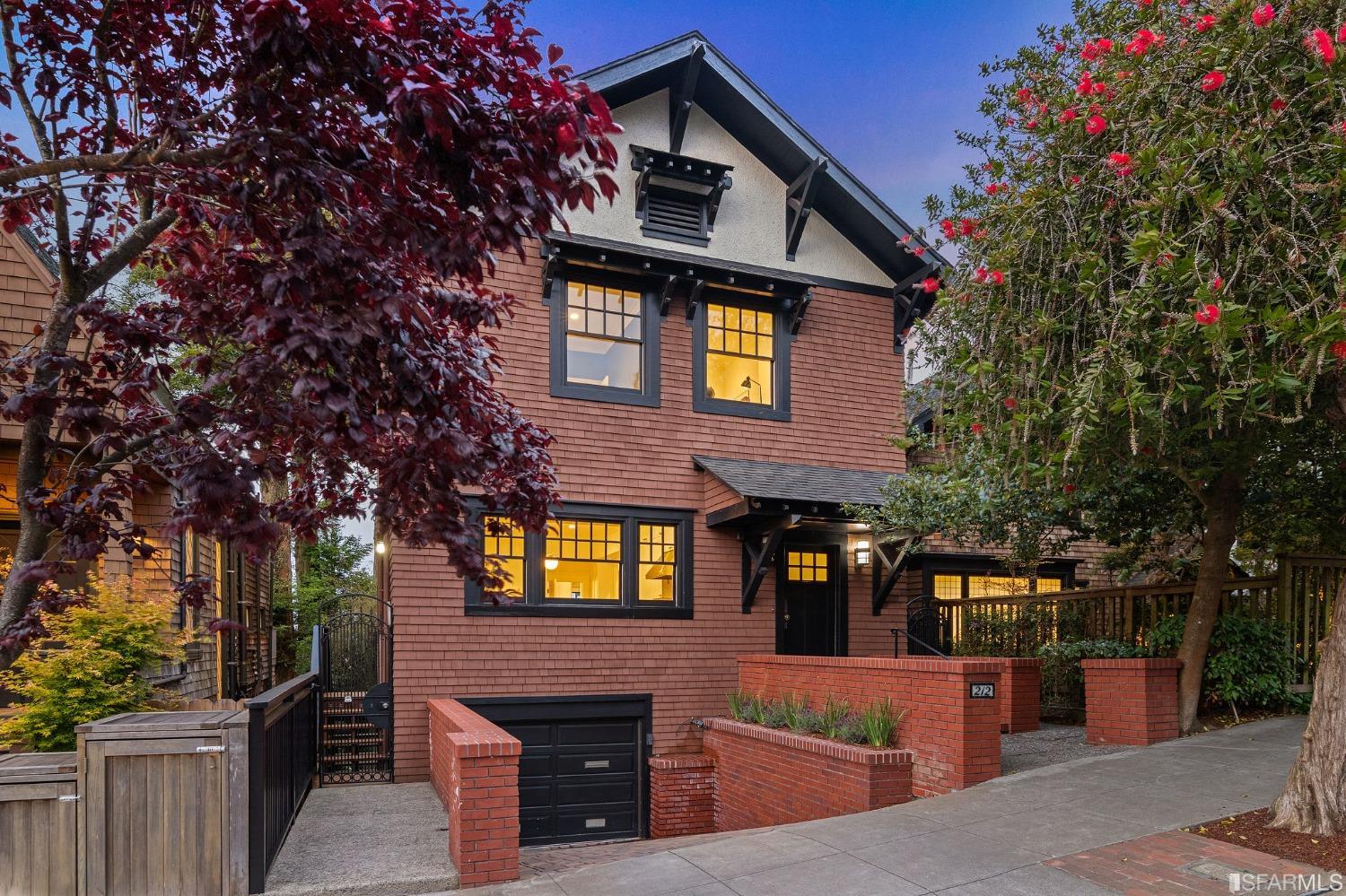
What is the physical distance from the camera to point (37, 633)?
3.93 meters

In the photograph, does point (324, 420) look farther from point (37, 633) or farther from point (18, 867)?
point (18, 867)

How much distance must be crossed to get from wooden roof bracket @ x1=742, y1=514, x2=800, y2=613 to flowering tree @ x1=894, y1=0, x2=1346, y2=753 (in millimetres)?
3751

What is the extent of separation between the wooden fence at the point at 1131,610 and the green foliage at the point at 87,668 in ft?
34.2

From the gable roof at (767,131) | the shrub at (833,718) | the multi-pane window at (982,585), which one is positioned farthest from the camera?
the multi-pane window at (982,585)

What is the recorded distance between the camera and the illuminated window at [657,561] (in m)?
11.7

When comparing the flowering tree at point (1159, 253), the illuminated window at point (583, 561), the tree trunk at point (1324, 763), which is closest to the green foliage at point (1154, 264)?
the flowering tree at point (1159, 253)

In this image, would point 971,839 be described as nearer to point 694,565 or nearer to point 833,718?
point 833,718

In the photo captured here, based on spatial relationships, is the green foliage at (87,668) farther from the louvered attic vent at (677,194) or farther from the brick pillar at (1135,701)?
the brick pillar at (1135,701)

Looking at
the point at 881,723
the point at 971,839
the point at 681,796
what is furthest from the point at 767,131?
the point at 971,839

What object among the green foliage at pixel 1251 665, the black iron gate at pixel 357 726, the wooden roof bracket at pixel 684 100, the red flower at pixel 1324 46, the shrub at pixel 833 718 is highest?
the wooden roof bracket at pixel 684 100

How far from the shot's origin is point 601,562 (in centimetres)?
1147

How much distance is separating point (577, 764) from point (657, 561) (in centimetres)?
273

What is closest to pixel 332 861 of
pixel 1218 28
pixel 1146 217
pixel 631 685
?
pixel 631 685

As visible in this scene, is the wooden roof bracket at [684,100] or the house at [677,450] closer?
the house at [677,450]
